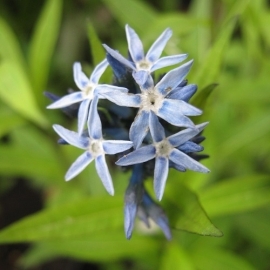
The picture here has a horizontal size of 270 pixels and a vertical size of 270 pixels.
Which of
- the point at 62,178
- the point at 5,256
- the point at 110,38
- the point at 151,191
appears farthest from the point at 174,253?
the point at 110,38

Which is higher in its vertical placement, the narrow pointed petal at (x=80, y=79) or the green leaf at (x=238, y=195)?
the narrow pointed petal at (x=80, y=79)

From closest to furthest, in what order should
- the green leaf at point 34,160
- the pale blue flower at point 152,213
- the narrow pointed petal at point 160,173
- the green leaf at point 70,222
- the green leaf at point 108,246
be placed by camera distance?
the narrow pointed petal at point 160,173
the pale blue flower at point 152,213
the green leaf at point 70,222
the green leaf at point 108,246
the green leaf at point 34,160

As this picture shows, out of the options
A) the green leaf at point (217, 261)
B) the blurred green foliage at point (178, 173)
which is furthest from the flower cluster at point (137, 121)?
the green leaf at point (217, 261)

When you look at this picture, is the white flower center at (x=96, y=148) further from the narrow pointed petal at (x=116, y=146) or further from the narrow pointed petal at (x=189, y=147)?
the narrow pointed petal at (x=189, y=147)

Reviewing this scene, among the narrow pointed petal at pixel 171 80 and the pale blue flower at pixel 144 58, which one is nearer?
the narrow pointed petal at pixel 171 80

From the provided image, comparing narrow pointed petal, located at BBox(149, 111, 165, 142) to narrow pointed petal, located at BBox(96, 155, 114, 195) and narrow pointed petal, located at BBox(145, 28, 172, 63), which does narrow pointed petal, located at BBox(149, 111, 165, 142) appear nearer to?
narrow pointed petal, located at BBox(96, 155, 114, 195)

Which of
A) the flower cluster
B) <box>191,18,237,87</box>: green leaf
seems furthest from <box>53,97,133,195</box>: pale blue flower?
<box>191,18,237,87</box>: green leaf

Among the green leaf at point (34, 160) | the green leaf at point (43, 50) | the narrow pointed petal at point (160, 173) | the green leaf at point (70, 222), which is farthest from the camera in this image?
the green leaf at point (34, 160)

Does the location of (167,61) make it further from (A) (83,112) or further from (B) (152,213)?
(B) (152,213)

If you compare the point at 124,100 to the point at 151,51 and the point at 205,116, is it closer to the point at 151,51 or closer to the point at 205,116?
the point at 151,51
